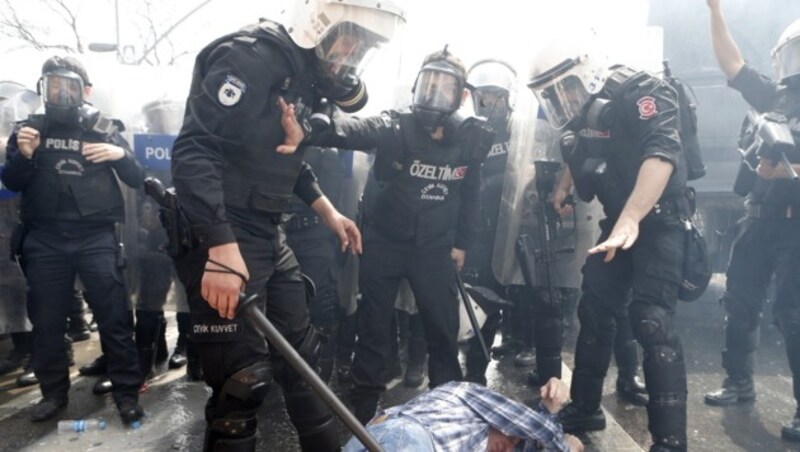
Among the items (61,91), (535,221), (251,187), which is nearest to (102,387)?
(61,91)

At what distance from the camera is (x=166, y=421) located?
3557 mm

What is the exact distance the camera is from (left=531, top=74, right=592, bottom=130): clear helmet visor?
3.24 metres

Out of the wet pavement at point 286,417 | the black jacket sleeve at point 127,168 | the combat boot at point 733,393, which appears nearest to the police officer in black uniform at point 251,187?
the wet pavement at point 286,417

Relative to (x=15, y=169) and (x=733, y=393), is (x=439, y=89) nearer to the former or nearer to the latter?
(x=15, y=169)

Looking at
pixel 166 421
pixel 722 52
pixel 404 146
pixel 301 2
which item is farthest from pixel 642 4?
pixel 166 421

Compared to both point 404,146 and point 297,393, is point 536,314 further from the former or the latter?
point 297,393

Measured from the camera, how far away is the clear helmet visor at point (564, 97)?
324 cm

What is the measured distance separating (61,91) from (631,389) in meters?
4.16

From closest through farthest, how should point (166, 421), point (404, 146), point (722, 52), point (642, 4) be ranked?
point (404, 146) < point (166, 421) < point (722, 52) < point (642, 4)

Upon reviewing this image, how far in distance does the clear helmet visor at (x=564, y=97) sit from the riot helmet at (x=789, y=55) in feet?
5.01

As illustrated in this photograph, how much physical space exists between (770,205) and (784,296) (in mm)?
571

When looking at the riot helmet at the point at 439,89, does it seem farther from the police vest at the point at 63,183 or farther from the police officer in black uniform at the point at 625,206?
the police vest at the point at 63,183

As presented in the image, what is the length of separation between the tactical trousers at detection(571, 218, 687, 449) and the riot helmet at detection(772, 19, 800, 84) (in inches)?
59.6

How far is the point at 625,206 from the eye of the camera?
2938 millimetres
